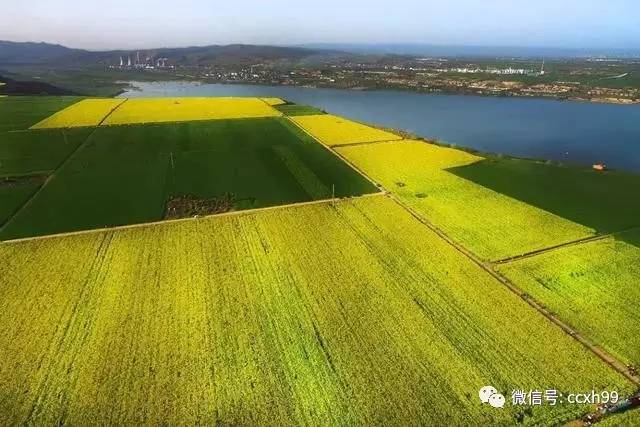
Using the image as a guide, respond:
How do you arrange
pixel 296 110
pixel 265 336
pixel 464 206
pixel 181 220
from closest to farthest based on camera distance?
pixel 265 336, pixel 181 220, pixel 464 206, pixel 296 110

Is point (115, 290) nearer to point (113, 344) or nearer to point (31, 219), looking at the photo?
point (113, 344)

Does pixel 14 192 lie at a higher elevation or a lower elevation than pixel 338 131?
lower

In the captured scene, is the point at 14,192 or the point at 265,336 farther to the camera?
the point at 14,192

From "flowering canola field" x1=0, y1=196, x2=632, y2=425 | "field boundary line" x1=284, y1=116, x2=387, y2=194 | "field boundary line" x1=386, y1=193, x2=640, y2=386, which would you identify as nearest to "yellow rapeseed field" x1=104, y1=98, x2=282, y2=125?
"field boundary line" x1=284, y1=116, x2=387, y2=194

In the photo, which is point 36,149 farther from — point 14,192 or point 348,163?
point 348,163

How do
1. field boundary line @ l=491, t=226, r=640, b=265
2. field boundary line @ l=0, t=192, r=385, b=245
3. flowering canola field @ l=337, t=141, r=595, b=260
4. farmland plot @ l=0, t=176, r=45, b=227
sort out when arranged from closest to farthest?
field boundary line @ l=491, t=226, r=640, b=265
field boundary line @ l=0, t=192, r=385, b=245
flowering canola field @ l=337, t=141, r=595, b=260
farmland plot @ l=0, t=176, r=45, b=227

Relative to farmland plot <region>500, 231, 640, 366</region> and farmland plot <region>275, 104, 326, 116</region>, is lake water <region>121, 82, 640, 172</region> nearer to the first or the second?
farmland plot <region>275, 104, 326, 116</region>

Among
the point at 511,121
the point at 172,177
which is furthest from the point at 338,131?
the point at 511,121
